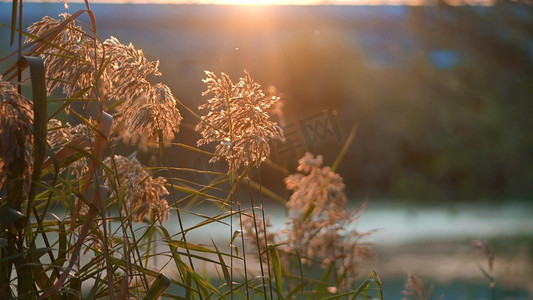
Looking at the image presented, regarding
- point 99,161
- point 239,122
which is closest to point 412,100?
point 239,122

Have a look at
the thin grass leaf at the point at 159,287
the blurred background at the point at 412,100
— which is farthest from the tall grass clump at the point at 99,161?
the blurred background at the point at 412,100

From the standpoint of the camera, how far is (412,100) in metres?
9.68

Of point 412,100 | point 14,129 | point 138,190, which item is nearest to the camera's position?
point 14,129

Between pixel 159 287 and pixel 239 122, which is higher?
pixel 239 122

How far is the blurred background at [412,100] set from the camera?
6.68 meters

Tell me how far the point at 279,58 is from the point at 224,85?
757 centimetres

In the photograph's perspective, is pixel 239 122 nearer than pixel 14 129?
No

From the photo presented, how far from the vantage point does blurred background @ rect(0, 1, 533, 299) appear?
668 centimetres

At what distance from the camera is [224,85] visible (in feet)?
2.57

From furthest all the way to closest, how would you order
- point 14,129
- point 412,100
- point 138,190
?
point 412,100 < point 138,190 < point 14,129

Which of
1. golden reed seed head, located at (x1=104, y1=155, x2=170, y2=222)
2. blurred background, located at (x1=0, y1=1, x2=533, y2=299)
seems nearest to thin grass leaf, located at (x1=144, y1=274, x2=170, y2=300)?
golden reed seed head, located at (x1=104, y1=155, x2=170, y2=222)

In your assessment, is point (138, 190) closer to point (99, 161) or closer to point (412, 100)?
point (99, 161)

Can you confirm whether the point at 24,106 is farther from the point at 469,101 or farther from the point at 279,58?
the point at 469,101

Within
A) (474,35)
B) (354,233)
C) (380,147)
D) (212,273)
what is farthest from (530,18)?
(354,233)
